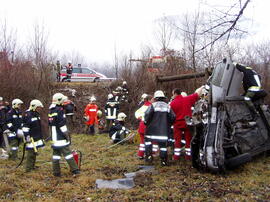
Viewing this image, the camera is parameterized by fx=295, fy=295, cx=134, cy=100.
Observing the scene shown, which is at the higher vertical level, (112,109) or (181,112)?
(181,112)

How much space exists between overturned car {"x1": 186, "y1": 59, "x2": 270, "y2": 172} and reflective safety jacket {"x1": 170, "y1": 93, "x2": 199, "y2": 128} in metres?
0.69

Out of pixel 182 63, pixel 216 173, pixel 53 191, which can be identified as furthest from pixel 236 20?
pixel 182 63

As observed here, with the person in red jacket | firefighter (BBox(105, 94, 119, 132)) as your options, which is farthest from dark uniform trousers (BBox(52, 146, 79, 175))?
firefighter (BBox(105, 94, 119, 132))

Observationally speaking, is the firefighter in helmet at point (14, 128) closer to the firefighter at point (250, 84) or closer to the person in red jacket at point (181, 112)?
the person in red jacket at point (181, 112)

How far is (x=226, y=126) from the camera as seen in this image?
19.5 feet

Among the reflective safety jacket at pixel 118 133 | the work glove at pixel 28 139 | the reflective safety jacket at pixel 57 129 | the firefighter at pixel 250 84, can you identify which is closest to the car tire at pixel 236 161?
the firefighter at pixel 250 84

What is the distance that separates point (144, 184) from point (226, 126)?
79.0 inches

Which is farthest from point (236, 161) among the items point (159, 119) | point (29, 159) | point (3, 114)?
point (3, 114)

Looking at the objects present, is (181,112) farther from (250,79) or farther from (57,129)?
(57,129)

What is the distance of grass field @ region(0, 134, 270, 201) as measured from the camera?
5.07 metres

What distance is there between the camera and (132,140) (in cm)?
1056

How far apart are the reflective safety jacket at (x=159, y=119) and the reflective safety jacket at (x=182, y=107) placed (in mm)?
209

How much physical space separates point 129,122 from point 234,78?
42.4ft

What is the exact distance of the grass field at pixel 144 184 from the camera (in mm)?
5066
